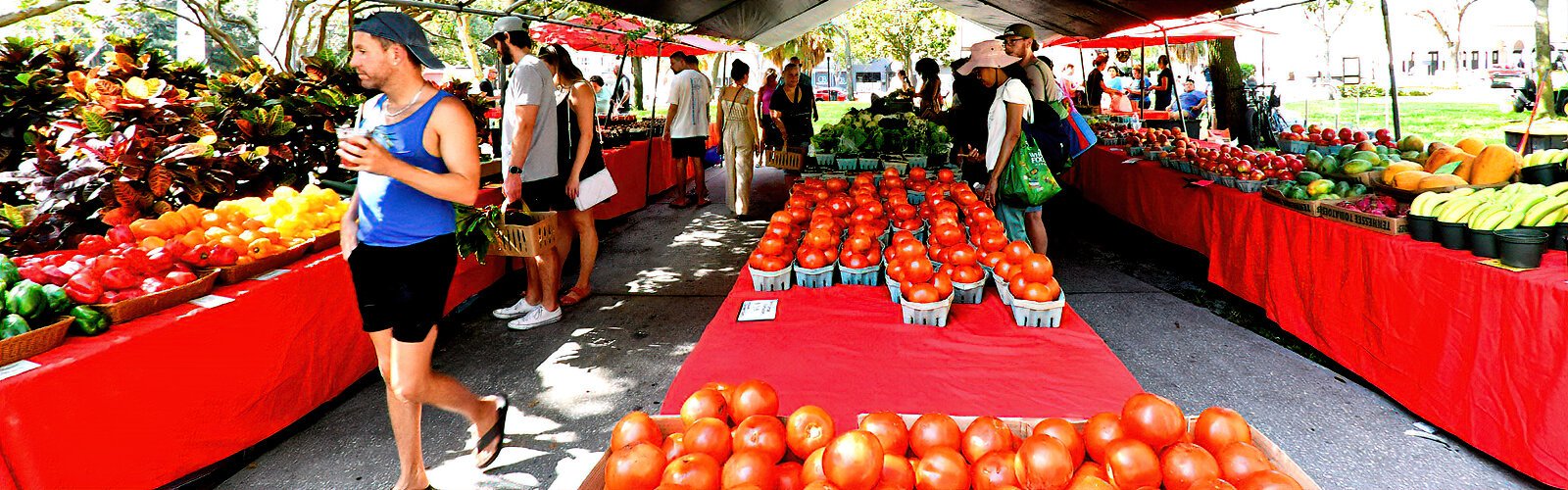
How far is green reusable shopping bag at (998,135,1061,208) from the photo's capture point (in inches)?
206

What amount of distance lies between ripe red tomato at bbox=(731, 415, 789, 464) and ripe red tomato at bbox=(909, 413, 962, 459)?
0.27 meters

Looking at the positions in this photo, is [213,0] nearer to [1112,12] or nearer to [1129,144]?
[1112,12]

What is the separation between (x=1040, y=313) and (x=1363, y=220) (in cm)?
246

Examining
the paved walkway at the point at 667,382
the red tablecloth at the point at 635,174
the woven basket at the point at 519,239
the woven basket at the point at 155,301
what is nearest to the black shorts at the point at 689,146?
the red tablecloth at the point at 635,174

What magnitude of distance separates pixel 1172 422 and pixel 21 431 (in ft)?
10.1

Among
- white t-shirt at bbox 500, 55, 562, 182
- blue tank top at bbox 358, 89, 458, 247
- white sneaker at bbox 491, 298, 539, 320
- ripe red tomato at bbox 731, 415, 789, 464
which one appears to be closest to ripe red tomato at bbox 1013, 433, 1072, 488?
ripe red tomato at bbox 731, 415, 789, 464

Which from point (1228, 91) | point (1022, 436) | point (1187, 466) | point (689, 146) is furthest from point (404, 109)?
point (1228, 91)

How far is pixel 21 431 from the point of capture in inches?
93.9

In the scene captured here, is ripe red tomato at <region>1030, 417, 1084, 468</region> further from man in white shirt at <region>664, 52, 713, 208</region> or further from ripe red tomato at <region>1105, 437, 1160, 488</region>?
man in white shirt at <region>664, 52, 713, 208</region>

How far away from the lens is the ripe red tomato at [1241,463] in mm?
1443

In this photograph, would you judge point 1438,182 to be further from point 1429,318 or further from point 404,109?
point 404,109

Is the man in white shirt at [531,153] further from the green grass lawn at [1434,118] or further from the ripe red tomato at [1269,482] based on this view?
the green grass lawn at [1434,118]

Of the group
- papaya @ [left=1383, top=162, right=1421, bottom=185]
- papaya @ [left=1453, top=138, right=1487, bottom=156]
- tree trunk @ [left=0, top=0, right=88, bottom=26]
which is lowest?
papaya @ [left=1383, top=162, right=1421, bottom=185]

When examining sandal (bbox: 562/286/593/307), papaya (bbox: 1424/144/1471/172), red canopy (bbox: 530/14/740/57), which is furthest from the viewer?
red canopy (bbox: 530/14/740/57)
